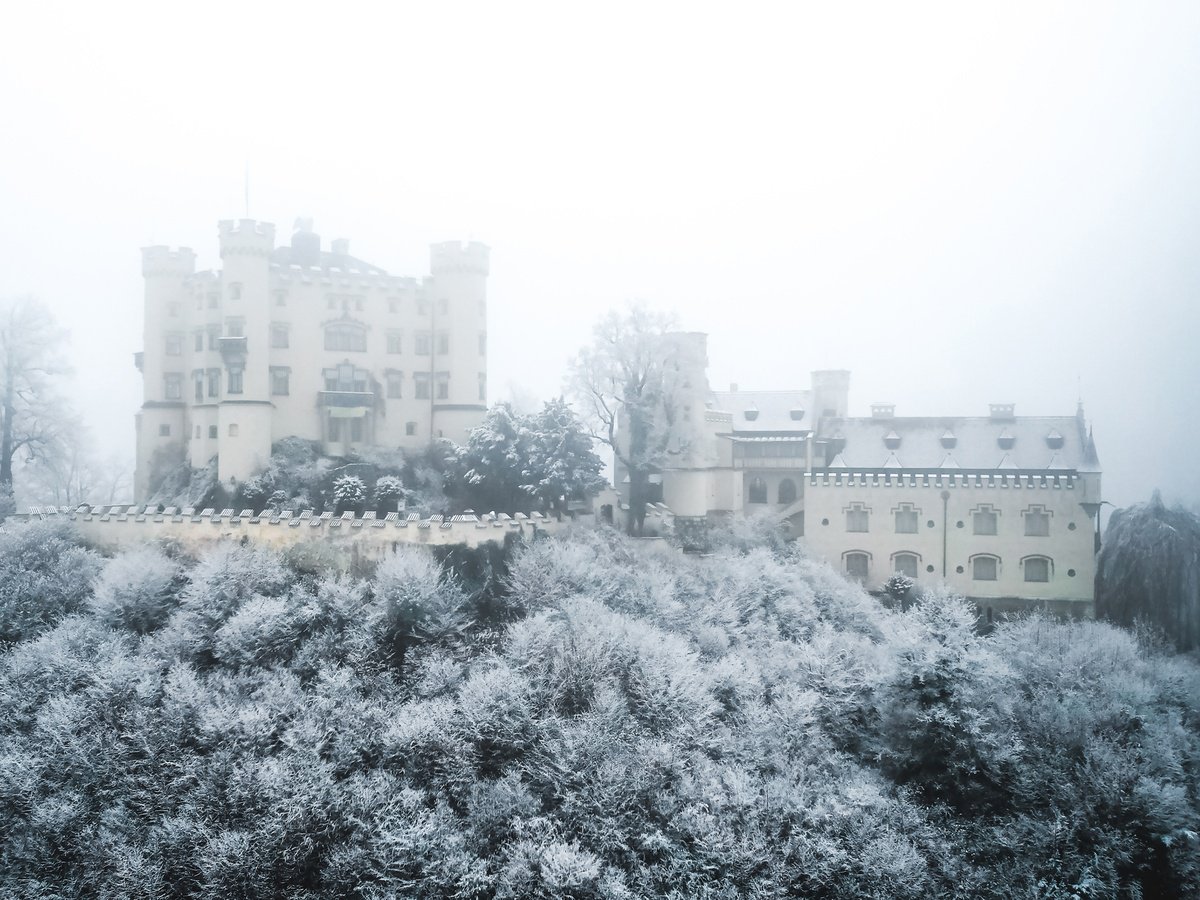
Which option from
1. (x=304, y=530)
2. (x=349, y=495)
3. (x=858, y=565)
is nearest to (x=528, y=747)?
(x=304, y=530)

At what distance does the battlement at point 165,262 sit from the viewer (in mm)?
41500

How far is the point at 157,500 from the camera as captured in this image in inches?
1539

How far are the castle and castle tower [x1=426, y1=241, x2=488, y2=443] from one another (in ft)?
0.18

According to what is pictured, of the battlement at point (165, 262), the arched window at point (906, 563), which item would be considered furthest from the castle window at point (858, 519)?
the battlement at point (165, 262)

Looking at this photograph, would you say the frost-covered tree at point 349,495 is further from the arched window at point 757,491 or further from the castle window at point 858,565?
the castle window at point 858,565

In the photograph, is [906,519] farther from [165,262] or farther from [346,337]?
[165,262]

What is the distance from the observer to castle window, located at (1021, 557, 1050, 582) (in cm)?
3912

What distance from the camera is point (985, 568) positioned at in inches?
1567

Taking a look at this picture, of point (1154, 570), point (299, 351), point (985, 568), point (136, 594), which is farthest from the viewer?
point (299, 351)

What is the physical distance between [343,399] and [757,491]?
20438 mm

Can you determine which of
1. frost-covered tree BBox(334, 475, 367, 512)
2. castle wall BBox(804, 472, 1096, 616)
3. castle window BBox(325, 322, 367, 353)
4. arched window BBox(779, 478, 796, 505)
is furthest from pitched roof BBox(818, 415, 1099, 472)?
castle window BBox(325, 322, 367, 353)

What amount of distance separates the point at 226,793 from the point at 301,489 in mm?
18368

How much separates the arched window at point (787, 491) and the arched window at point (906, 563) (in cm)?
586

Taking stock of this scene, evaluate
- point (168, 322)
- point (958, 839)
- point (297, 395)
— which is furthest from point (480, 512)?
point (958, 839)
